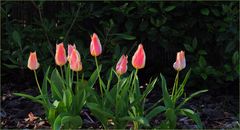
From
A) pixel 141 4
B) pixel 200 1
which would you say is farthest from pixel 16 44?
pixel 200 1

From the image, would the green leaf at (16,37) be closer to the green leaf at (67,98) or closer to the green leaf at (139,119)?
the green leaf at (67,98)

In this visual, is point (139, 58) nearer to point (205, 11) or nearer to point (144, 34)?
point (205, 11)

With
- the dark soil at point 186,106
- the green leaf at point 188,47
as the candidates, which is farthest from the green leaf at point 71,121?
the green leaf at point 188,47

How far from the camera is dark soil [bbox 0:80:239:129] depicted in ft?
12.3

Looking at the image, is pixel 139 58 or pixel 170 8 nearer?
pixel 139 58

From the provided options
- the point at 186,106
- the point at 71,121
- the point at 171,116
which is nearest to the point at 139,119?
the point at 171,116

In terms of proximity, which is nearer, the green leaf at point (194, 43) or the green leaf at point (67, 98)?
the green leaf at point (67, 98)

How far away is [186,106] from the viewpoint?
13.6 feet

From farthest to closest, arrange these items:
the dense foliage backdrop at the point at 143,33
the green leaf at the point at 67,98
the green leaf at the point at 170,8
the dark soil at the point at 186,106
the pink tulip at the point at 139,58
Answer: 1. the dense foliage backdrop at the point at 143,33
2. the green leaf at the point at 170,8
3. the dark soil at the point at 186,106
4. the green leaf at the point at 67,98
5. the pink tulip at the point at 139,58

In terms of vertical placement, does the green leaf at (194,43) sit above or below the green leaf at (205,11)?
below

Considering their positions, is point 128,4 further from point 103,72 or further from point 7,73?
point 7,73

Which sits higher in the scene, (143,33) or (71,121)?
(143,33)

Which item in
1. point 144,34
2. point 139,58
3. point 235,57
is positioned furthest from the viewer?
point 144,34

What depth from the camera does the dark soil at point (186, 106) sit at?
12.3ft
